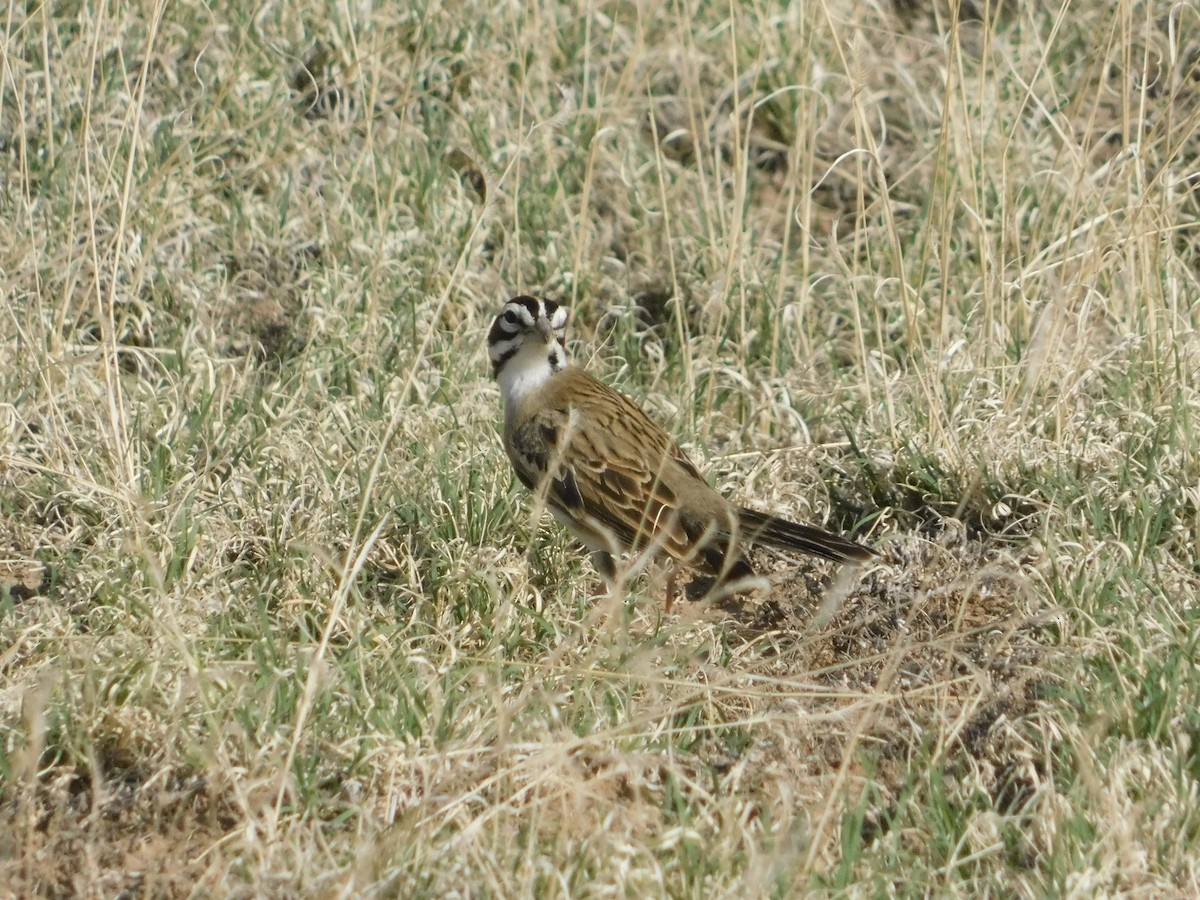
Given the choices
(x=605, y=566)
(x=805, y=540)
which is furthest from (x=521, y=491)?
(x=805, y=540)

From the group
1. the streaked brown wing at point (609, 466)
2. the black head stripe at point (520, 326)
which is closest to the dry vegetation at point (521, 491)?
the streaked brown wing at point (609, 466)

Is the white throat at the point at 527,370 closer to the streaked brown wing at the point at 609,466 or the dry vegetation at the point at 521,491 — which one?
the streaked brown wing at the point at 609,466

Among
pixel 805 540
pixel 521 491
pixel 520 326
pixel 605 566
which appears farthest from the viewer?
→ pixel 520 326

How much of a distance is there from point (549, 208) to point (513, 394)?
1.85 meters

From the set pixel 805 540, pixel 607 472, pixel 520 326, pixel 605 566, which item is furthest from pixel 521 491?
pixel 805 540

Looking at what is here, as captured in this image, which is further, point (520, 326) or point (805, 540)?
point (520, 326)

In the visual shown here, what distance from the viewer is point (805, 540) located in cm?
539

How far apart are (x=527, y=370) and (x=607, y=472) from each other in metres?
0.60

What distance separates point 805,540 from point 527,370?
1.47 metres

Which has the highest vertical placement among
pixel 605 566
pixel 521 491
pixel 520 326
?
pixel 520 326

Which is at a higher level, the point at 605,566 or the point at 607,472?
the point at 607,472

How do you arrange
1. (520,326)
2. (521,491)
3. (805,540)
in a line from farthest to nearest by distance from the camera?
(520,326) < (521,491) < (805,540)

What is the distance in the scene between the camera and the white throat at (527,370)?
6.34 meters

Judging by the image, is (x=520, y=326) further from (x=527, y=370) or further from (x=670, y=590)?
(x=670, y=590)
